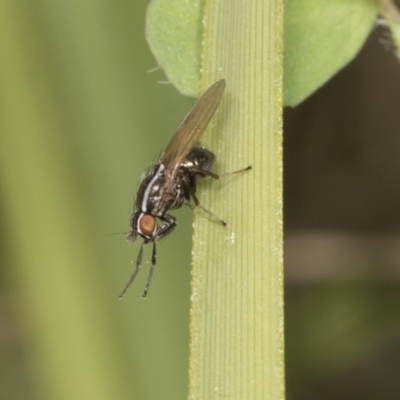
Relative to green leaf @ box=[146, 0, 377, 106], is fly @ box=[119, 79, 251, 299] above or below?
below

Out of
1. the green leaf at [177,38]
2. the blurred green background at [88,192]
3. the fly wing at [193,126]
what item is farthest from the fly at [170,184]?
the blurred green background at [88,192]

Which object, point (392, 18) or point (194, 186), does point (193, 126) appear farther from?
point (392, 18)

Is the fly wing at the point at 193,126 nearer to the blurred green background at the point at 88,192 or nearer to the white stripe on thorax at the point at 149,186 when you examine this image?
Answer: the white stripe on thorax at the point at 149,186

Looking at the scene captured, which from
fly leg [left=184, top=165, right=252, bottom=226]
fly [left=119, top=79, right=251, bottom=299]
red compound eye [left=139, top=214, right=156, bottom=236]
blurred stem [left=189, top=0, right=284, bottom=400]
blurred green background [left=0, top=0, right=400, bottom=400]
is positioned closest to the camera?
blurred stem [left=189, top=0, right=284, bottom=400]

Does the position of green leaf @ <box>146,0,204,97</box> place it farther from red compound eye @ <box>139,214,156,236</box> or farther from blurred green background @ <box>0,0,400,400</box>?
blurred green background @ <box>0,0,400,400</box>

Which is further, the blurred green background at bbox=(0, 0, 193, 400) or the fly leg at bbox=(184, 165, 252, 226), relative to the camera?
the blurred green background at bbox=(0, 0, 193, 400)

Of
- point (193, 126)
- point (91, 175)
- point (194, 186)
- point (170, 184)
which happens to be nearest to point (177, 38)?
point (193, 126)

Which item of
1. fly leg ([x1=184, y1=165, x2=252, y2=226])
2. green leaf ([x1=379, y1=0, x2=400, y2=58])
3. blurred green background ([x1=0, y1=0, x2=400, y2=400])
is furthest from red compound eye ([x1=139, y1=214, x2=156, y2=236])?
green leaf ([x1=379, y1=0, x2=400, y2=58])
